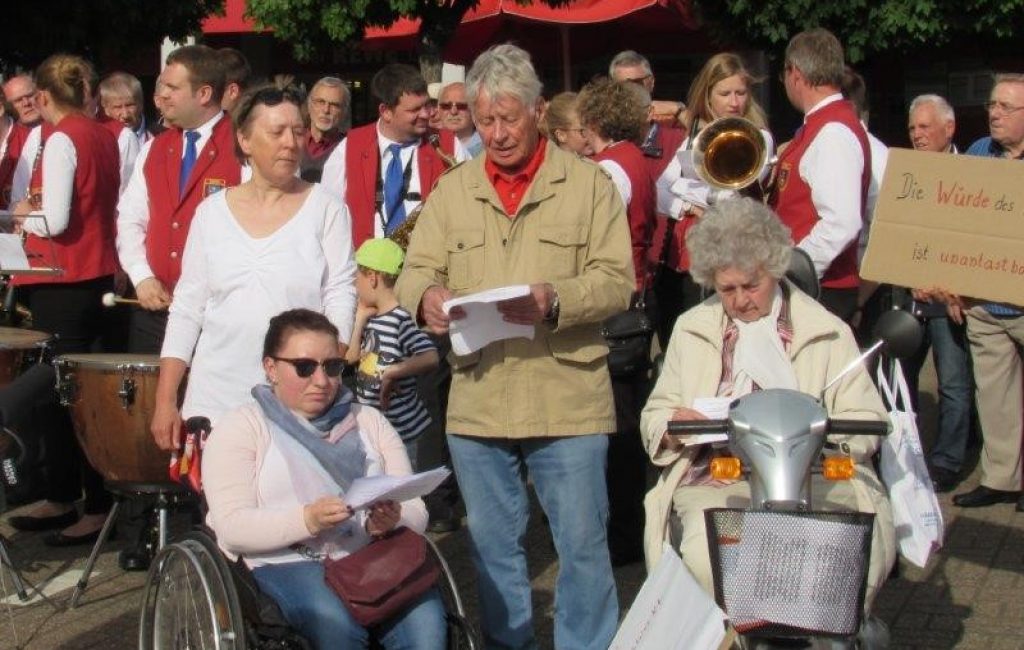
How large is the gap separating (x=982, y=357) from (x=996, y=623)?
7.03 feet

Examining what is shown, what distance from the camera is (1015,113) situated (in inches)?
321

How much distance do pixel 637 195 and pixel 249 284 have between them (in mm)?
2025

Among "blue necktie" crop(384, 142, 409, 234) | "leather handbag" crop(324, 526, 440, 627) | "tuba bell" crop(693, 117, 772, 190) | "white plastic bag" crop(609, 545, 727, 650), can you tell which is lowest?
"leather handbag" crop(324, 526, 440, 627)

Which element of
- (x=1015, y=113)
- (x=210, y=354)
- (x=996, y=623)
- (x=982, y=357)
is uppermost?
(x=1015, y=113)

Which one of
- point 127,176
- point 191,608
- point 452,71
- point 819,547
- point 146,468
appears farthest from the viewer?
point 452,71

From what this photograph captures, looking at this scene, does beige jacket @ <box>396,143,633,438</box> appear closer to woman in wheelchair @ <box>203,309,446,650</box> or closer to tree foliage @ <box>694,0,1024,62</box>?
woman in wheelchair @ <box>203,309,446,650</box>

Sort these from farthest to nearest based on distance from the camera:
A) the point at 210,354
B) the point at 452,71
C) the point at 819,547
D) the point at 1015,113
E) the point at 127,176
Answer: the point at 452,71, the point at 127,176, the point at 1015,113, the point at 210,354, the point at 819,547

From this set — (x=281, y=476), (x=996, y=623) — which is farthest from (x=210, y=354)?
(x=996, y=623)

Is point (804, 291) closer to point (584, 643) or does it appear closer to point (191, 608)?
point (584, 643)

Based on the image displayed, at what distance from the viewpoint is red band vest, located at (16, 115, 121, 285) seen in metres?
7.64

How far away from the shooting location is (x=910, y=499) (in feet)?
17.2

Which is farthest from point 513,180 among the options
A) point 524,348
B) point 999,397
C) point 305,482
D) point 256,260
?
point 999,397

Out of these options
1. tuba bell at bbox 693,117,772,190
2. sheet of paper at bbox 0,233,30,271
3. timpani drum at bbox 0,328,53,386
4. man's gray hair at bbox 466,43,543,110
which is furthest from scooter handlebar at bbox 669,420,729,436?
sheet of paper at bbox 0,233,30,271

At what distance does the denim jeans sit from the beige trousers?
43 cm
